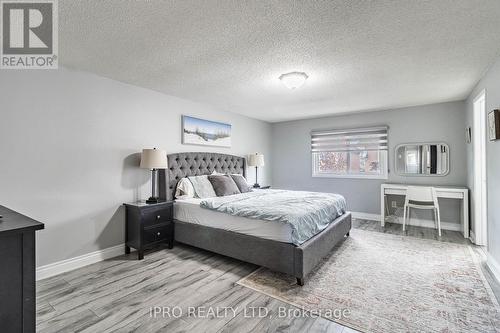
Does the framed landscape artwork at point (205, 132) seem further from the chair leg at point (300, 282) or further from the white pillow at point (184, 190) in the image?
the chair leg at point (300, 282)

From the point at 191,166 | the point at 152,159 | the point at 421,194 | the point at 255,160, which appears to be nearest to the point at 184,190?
the point at 191,166

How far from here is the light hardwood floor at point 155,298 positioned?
174cm

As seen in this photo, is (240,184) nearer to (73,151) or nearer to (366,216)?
(73,151)

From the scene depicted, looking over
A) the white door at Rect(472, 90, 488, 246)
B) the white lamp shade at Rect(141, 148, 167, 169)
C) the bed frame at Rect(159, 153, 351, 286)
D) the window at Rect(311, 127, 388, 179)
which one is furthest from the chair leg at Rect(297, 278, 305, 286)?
the window at Rect(311, 127, 388, 179)

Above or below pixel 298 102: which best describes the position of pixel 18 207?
below

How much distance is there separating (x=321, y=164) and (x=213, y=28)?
14.3 ft

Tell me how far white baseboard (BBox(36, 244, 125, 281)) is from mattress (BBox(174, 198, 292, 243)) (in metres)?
0.85

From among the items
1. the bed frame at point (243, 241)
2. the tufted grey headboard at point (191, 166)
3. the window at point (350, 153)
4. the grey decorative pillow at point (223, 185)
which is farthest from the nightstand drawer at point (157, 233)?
the window at point (350, 153)

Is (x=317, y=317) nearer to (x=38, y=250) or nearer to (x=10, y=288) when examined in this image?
(x=10, y=288)

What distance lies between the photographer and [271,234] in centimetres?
245

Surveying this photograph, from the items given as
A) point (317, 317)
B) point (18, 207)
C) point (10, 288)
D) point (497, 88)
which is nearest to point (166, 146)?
point (18, 207)

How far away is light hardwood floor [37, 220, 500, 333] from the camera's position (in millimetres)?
1736

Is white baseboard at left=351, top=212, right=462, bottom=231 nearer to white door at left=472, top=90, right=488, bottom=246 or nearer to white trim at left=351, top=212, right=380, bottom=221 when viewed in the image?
white trim at left=351, top=212, right=380, bottom=221

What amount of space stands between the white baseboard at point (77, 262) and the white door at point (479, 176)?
5044 millimetres
